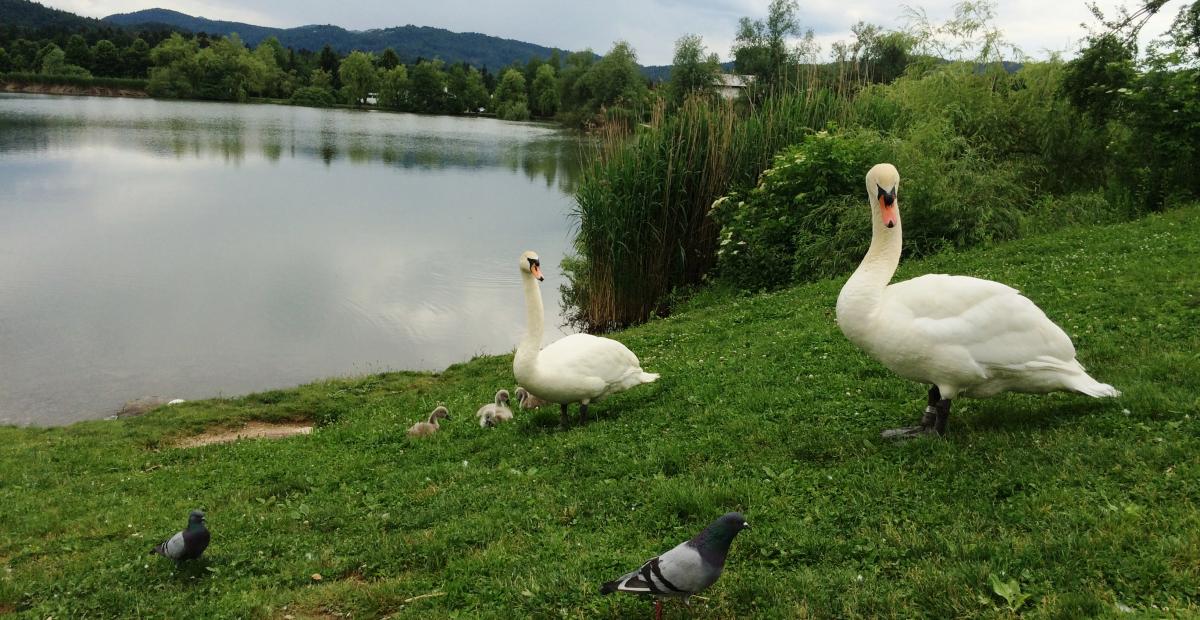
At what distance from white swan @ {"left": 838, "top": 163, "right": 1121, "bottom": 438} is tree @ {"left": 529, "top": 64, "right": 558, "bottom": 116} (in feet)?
382

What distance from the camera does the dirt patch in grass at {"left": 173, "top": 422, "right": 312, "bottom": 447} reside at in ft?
40.2

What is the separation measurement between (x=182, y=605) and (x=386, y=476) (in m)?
2.76

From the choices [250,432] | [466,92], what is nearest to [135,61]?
[466,92]

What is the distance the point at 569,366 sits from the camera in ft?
28.9

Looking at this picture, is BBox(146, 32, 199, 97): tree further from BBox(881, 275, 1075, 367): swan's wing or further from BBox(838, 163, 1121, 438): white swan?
BBox(881, 275, 1075, 367): swan's wing

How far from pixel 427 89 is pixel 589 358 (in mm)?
138685

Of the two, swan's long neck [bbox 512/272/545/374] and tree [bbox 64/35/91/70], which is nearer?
swan's long neck [bbox 512/272/545/374]

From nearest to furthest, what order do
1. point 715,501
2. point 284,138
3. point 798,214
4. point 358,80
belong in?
point 715,501, point 798,214, point 284,138, point 358,80

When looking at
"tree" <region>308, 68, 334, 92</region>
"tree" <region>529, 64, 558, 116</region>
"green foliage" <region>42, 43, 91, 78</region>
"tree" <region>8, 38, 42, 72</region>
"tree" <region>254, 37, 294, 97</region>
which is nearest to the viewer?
"green foliage" <region>42, 43, 91, 78</region>

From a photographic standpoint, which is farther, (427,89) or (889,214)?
(427,89)

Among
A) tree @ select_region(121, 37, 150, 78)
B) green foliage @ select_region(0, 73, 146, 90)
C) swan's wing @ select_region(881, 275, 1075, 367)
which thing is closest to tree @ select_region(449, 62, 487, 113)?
green foliage @ select_region(0, 73, 146, 90)

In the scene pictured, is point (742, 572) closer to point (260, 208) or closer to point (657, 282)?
point (657, 282)

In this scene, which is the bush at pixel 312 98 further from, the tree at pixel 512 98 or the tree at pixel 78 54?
the tree at pixel 78 54

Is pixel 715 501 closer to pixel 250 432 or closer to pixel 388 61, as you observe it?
pixel 250 432
